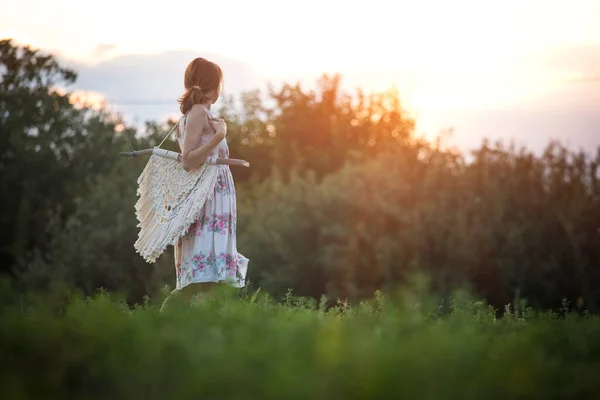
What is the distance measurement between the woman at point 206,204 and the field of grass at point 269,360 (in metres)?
1.81

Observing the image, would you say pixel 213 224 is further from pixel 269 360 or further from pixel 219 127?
pixel 269 360

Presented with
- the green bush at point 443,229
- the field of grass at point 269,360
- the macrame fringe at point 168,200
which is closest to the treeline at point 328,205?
the green bush at point 443,229

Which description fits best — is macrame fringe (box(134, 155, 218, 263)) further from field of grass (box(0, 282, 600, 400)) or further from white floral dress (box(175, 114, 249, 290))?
field of grass (box(0, 282, 600, 400))

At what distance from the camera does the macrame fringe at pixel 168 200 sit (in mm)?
6625

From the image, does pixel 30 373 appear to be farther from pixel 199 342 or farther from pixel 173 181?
pixel 173 181

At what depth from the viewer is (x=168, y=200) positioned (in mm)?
6852

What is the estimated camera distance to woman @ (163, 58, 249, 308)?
6555mm

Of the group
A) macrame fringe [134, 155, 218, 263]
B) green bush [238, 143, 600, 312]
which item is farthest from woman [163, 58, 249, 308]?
green bush [238, 143, 600, 312]

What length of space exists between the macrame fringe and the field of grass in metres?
1.91

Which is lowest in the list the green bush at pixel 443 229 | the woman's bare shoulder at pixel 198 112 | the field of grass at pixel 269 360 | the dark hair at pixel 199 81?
the green bush at pixel 443 229

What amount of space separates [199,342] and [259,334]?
23.1 inches

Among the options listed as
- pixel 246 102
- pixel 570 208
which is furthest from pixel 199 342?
pixel 246 102

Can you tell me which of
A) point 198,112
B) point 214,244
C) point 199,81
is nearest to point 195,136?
point 198,112

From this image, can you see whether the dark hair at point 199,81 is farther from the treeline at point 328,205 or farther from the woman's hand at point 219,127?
the treeline at point 328,205
